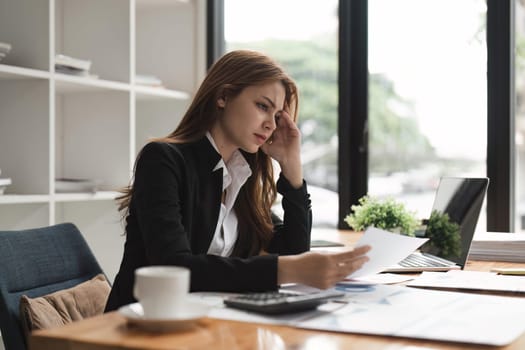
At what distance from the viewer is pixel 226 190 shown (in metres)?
1.89

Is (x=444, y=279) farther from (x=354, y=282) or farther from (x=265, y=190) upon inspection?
(x=265, y=190)

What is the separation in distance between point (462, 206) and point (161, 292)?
1352 millimetres

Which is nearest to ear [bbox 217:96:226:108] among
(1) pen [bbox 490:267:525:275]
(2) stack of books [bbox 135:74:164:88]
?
(1) pen [bbox 490:267:525:275]

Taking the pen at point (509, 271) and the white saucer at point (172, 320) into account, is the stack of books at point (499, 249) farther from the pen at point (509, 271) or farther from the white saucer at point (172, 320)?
the white saucer at point (172, 320)

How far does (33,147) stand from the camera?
269 cm

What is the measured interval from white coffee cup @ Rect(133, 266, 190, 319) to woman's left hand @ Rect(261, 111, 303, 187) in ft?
3.08

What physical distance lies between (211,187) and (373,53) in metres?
1.84

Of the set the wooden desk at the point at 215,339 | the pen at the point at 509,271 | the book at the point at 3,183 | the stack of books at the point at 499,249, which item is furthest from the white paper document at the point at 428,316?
the book at the point at 3,183

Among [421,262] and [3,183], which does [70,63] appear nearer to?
[3,183]

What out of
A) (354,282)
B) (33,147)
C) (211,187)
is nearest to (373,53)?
(33,147)

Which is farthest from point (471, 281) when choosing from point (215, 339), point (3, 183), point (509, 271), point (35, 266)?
point (3, 183)

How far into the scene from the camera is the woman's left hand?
1.96 m

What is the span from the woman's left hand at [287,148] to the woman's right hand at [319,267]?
0.58 m

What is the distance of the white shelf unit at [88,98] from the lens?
268cm
